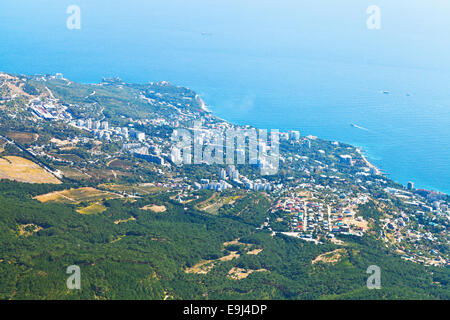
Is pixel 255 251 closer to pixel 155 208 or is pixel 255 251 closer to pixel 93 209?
pixel 155 208

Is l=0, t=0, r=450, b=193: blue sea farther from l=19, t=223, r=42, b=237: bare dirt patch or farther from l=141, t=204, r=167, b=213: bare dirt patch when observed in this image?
l=19, t=223, r=42, b=237: bare dirt patch

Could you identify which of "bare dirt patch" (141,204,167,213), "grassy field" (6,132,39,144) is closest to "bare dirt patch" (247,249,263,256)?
"bare dirt patch" (141,204,167,213)

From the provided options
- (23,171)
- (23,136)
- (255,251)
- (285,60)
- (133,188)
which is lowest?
(255,251)

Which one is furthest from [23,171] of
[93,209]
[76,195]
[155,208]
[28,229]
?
[28,229]

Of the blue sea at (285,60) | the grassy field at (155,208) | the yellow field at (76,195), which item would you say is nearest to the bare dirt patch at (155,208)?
the grassy field at (155,208)

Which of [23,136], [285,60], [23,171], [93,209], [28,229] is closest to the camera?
[28,229]
